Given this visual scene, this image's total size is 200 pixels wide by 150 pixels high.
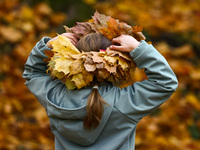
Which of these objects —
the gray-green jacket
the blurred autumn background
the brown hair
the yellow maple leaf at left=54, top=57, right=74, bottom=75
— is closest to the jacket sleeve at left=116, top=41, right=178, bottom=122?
the gray-green jacket

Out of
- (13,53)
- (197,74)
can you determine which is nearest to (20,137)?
(13,53)

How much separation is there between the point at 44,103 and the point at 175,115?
252cm

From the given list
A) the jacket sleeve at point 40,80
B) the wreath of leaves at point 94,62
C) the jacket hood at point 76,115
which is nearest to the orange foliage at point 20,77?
the jacket sleeve at point 40,80

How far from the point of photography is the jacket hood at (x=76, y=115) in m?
1.46

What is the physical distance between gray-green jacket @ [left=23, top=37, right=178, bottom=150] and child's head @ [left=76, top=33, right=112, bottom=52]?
163mm

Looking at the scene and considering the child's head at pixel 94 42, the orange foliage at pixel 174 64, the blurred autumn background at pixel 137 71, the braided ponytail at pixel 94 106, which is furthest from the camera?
the orange foliage at pixel 174 64

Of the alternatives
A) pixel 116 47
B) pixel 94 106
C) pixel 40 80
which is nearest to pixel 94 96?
pixel 94 106

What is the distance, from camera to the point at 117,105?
4.80 feet

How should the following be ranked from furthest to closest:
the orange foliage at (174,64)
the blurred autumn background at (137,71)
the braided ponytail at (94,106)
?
the orange foliage at (174,64) → the blurred autumn background at (137,71) → the braided ponytail at (94,106)

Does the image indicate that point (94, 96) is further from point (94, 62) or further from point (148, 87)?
point (148, 87)

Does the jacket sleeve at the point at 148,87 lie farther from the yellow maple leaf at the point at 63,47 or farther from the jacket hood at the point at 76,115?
the yellow maple leaf at the point at 63,47

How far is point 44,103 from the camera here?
163 centimetres

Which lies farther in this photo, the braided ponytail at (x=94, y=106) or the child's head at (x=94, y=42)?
the child's head at (x=94, y=42)

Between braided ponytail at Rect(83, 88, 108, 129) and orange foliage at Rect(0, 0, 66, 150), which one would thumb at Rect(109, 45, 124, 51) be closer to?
braided ponytail at Rect(83, 88, 108, 129)
